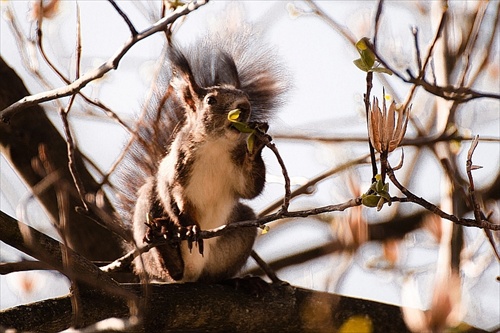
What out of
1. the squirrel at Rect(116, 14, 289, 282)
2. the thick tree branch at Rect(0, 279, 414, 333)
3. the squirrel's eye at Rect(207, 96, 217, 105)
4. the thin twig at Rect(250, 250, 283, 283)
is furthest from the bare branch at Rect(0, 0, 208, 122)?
the thin twig at Rect(250, 250, 283, 283)

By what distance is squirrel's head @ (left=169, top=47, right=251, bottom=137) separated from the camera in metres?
3.43

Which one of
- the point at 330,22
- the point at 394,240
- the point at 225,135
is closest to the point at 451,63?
the point at 330,22

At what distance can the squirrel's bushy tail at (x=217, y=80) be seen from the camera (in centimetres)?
370

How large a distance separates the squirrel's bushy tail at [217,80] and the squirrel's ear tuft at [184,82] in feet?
0.11

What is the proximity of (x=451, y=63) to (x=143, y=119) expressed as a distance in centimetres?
151

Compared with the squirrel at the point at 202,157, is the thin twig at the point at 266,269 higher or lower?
lower

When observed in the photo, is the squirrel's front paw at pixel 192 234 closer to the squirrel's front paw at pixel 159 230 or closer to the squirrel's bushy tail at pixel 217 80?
the squirrel's front paw at pixel 159 230

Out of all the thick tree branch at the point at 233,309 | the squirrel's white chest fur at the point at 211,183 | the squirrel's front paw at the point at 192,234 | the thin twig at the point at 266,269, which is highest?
the squirrel's white chest fur at the point at 211,183

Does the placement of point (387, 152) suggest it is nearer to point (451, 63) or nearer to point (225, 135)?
point (225, 135)

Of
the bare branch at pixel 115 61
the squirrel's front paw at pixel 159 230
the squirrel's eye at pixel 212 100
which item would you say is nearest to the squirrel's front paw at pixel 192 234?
the squirrel's front paw at pixel 159 230

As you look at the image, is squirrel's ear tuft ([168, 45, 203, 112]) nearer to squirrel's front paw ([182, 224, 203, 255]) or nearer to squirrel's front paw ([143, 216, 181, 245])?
squirrel's front paw ([143, 216, 181, 245])

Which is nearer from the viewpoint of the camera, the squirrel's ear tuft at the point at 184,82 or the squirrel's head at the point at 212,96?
the squirrel's head at the point at 212,96

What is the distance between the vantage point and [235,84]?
3750 mm

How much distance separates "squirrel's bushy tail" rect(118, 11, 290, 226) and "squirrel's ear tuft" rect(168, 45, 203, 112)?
0.11ft
